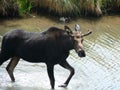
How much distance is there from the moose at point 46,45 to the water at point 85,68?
1.74 ft

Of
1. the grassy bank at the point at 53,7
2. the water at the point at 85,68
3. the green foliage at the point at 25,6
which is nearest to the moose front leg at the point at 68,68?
the water at the point at 85,68

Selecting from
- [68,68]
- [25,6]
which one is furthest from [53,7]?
[68,68]

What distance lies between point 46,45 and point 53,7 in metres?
6.74

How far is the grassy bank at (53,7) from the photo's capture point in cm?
1608

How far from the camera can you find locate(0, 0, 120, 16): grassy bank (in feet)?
52.7

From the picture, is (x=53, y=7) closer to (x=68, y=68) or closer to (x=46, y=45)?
(x=68, y=68)

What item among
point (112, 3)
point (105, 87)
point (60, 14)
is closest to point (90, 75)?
point (105, 87)

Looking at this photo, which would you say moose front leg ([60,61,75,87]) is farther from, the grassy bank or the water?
the grassy bank

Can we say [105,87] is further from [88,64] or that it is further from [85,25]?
[85,25]

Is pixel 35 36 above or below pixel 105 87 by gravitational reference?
above

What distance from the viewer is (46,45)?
989cm

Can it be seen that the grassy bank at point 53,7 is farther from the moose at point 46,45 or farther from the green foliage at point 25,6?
the moose at point 46,45

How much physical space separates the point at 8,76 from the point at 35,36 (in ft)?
4.15

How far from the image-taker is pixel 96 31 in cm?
1545
